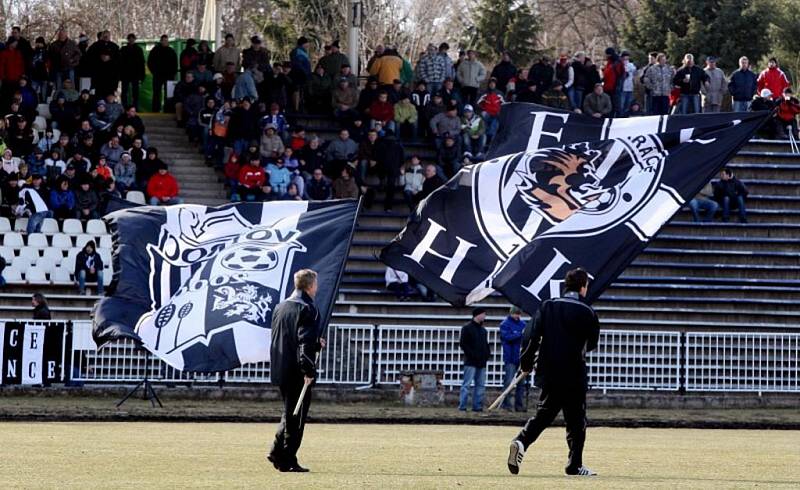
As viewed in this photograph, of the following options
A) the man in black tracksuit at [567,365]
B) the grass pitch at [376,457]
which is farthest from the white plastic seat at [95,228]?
the man in black tracksuit at [567,365]

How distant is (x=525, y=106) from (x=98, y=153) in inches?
584

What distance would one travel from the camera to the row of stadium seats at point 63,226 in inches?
1207

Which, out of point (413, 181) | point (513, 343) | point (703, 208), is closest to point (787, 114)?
point (703, 208)

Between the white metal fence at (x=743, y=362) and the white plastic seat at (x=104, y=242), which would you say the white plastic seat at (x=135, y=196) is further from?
the white metal fence at (x=743, y=362)

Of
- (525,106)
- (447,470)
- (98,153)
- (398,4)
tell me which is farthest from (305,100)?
(398,4)

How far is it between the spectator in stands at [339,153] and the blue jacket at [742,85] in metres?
9.23

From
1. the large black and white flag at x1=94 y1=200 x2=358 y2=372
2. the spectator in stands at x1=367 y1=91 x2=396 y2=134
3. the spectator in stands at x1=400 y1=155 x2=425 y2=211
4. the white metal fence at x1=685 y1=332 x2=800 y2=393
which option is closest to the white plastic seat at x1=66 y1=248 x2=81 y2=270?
the spectator in stands at x1=400 y1=155 x2=425 y2=211

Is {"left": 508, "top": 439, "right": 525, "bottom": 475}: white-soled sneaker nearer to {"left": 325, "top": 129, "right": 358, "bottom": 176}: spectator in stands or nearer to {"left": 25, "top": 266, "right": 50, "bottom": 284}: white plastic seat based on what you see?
{"left": 25, "top": 266, "right": 50, "bottom": 284}: white plastic seat

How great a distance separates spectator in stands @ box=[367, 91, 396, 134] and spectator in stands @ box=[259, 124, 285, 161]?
2.69 metres

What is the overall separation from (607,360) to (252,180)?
8573 mm

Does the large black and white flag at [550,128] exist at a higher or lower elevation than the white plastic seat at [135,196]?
higher

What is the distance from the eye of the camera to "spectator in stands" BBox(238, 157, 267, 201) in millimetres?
32188

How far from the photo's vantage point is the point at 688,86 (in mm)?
36219

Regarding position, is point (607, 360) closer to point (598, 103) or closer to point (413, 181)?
point (413, 181)
